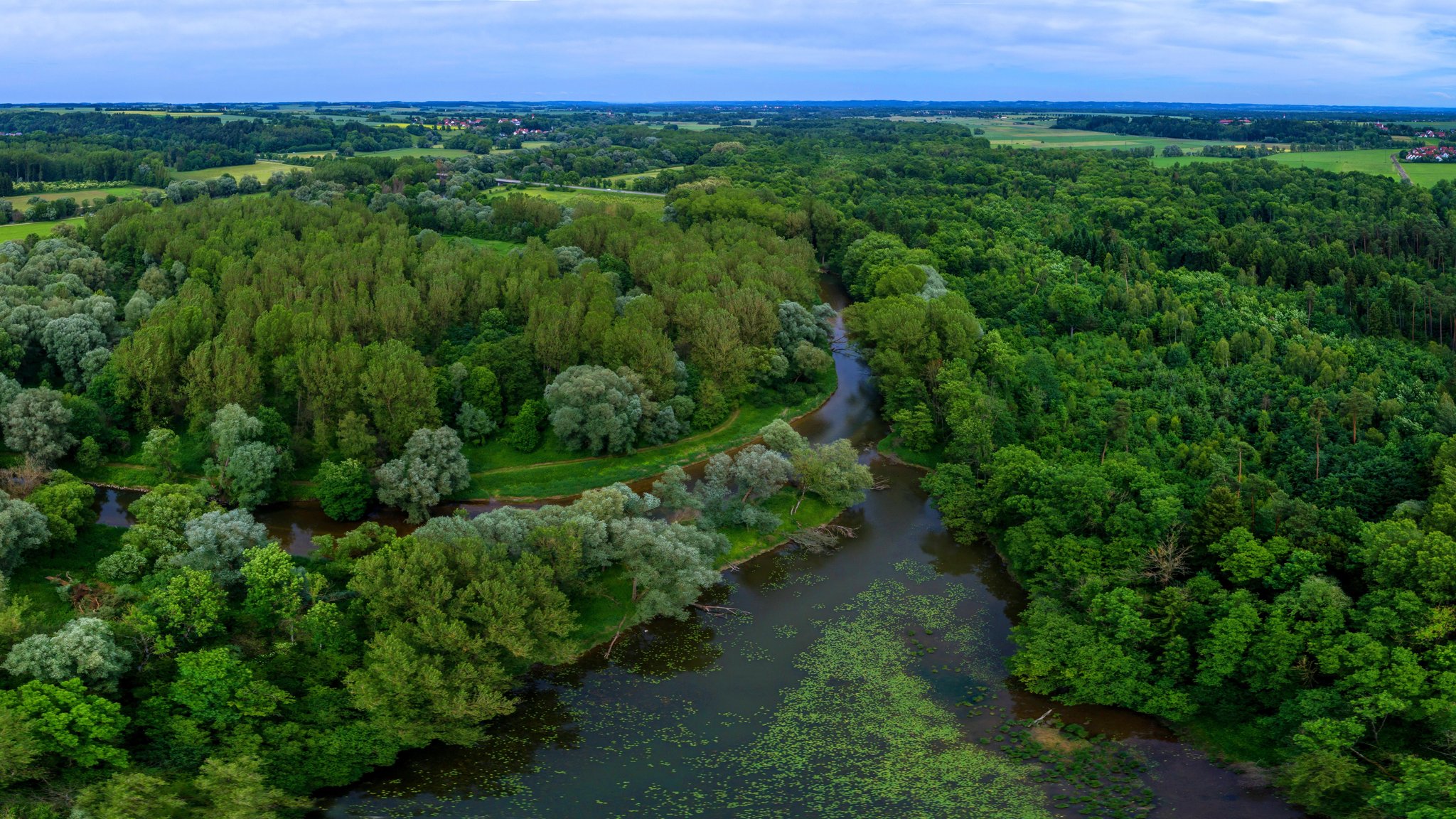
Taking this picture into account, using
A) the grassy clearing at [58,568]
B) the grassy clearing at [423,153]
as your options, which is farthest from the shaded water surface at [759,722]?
the grassy clearing at [423,153]

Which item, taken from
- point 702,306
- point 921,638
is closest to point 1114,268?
point 702,306

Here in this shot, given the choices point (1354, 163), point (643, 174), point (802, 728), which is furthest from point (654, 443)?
point (1354, 163)

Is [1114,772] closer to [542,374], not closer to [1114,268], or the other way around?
[542,374]

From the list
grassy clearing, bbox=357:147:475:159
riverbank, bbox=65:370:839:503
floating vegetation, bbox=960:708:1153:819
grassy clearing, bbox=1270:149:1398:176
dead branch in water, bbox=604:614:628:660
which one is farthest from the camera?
grassy clearing, bbox=357:147:475:159

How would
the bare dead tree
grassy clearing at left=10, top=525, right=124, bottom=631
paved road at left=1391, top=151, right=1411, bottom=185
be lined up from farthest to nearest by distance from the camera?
paved road at left=1391, top=151, right=1411, bottom=185 < grassy clearing at left=10, top=525, right=124, bottom=631 < the bare dead tree

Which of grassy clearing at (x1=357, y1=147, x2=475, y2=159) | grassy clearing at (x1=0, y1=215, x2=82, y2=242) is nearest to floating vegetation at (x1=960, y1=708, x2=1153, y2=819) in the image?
grassy clearing at (x1=0, y1=215, x2=82, y2=242)

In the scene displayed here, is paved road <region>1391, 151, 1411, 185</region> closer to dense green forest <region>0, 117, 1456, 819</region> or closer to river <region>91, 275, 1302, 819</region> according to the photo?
dense green forest <region>0, 117, 1456, 819</region>
